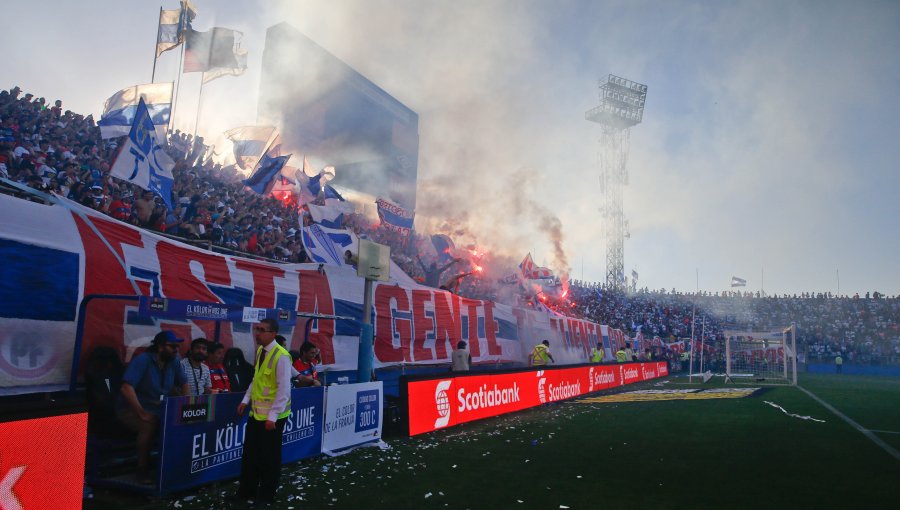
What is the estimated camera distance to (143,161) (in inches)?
420

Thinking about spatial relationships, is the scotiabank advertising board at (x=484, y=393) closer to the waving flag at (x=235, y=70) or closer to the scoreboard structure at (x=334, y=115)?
the waving flag at (x=235, y=70)

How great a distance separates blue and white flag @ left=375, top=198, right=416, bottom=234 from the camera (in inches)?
1088

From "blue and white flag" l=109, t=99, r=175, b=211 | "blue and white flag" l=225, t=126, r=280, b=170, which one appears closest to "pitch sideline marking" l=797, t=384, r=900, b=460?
"blue and white flag" l=109, t=99, r=175, b=211

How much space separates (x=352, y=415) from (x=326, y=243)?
670 cm

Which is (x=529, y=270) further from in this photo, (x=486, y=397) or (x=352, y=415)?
Answer: (x=352, y=415)

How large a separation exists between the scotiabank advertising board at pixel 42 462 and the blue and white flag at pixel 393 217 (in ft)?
75.5

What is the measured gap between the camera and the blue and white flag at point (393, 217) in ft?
90.6

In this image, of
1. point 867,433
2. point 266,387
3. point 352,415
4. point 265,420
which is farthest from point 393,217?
point 265,420

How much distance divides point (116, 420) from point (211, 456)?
4.29 ft

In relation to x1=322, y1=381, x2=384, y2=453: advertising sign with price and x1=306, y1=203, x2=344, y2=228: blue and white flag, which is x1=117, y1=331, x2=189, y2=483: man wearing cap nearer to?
x1=322, y1=381, x2=384, y2=453: advertising sign with price

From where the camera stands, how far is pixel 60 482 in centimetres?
453

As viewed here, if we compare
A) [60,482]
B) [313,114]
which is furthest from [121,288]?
[313,114]

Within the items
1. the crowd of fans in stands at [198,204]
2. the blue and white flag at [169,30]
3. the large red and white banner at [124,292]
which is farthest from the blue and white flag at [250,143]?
the large red and white banner at [124,292]

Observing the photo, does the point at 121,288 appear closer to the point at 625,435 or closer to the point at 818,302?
the point at 625,435
